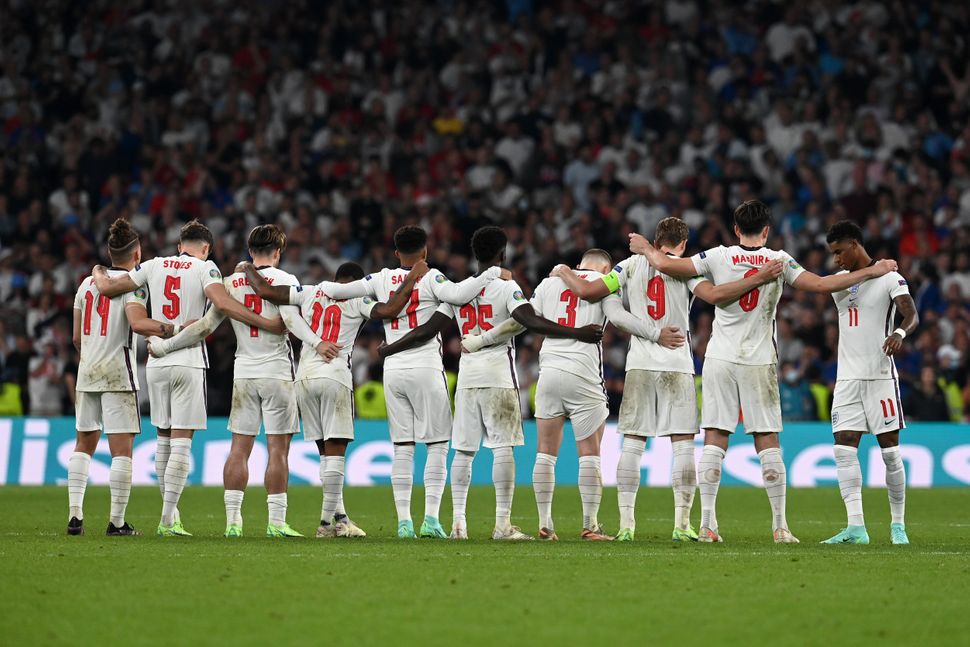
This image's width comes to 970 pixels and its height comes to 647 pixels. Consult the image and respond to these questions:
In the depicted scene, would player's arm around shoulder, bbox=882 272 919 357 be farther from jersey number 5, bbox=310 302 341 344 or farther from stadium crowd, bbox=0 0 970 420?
stadium crowd, bbox=0 0 970 420

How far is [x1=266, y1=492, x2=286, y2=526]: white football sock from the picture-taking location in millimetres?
11469

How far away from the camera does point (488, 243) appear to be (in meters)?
11.3

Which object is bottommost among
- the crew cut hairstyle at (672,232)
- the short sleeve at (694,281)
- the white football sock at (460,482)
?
the white football sock at (460,482)

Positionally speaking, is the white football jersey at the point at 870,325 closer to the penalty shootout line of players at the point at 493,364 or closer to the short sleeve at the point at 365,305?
the penalty shootout line of players at the point at 493,364

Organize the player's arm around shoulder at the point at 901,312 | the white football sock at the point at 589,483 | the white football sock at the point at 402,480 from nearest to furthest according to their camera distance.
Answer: the player's arm around shoulder at the point at 901,312 → the white football sock at the point at 589,483 → the white football sock at the point at 402,480

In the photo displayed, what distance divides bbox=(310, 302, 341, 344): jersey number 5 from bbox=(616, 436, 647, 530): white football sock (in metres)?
2.61

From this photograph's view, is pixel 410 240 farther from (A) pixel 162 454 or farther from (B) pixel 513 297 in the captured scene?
(A) pixel 162 454

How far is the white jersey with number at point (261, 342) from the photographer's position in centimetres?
1152

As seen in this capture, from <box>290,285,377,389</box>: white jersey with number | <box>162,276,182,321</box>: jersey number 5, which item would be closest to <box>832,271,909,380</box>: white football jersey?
<box>290,285,377,389</box>: white jersey with number

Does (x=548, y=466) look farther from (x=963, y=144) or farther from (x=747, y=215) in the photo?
(x=963, y=144)

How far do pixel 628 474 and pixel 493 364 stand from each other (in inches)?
54.7

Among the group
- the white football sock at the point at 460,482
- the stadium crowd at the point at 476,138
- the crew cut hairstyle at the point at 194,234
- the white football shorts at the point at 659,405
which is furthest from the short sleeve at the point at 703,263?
the stadium crowd at the point at 476,138

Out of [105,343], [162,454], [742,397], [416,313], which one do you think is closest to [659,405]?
[742,397]

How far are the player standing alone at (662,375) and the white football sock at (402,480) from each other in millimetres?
1739
